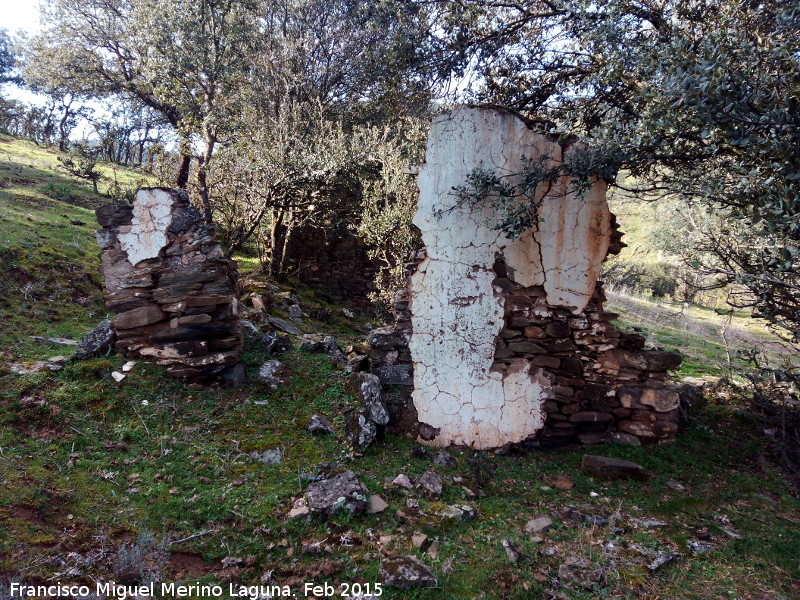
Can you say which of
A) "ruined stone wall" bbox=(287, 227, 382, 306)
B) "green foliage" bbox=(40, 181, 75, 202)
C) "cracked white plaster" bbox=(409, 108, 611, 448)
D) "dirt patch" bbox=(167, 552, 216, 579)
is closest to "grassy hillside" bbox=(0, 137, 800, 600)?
"dirt patch" bbox=(167, 552, 216, 579)

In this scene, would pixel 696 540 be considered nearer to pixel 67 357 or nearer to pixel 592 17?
pixel 592 17

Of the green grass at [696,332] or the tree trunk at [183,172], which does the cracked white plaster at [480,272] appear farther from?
the tree trunk at [183,172]

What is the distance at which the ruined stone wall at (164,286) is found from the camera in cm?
541

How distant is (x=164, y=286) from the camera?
18.1ft

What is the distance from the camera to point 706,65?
3.43 m

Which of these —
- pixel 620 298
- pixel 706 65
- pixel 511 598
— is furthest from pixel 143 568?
pixel 620 298

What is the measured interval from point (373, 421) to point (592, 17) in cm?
498

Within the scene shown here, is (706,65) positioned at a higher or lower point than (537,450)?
higher

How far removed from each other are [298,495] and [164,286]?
3.19m

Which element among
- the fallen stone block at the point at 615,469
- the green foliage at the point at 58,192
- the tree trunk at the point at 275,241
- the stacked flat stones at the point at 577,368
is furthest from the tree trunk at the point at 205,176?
the fallen stone block at the point at 615,469

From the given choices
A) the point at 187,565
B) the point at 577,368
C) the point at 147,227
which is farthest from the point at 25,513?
the point at 577,368

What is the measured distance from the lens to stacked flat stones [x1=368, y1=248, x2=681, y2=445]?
16.6 ft

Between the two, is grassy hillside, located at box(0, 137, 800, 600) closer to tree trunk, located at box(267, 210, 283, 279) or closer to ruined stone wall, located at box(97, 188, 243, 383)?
ruined stone wall, located at box(97, 188, 243, 383)

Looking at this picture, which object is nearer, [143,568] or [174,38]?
[143,568]
